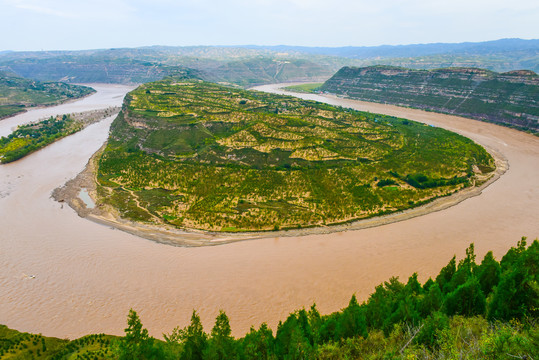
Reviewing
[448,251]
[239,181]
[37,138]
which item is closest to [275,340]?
[448,251]

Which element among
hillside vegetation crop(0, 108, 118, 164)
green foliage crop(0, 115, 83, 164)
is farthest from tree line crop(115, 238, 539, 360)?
hillside vegetation crop(0, 108, 118, 164)

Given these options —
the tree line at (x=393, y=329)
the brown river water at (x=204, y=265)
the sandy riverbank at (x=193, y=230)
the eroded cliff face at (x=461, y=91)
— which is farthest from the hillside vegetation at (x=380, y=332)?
the eroded cliff face at (x=461, y=91)

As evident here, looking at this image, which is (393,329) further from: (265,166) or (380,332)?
(265,166)

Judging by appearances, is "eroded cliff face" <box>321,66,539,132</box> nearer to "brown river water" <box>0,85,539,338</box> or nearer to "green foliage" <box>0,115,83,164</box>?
"brown river water" <box>0,85,539,338</box>

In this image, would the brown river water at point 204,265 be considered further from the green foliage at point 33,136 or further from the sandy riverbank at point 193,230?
the green foliage at point 33,136

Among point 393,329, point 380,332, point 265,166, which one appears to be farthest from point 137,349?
point 265,166

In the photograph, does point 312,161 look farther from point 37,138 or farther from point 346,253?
point 37,138
